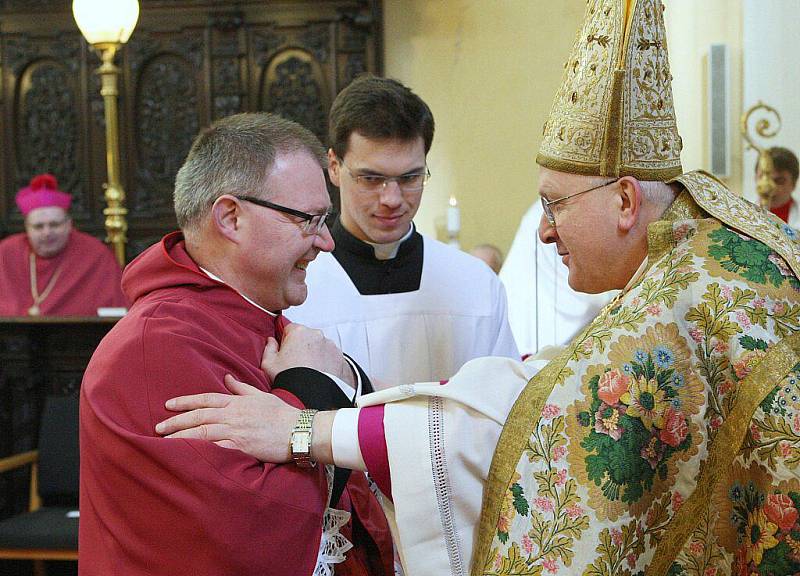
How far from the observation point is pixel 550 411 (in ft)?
6.20

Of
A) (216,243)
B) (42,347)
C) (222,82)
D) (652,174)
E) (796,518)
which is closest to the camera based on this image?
(796,518)

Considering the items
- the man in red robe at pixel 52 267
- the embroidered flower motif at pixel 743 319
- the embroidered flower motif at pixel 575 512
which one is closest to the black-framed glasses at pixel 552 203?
the embroidered flower motif at pixel 743 319

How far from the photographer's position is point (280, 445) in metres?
2.01

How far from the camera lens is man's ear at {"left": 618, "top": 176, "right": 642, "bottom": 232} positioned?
82.7 inches

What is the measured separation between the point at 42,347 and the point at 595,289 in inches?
155

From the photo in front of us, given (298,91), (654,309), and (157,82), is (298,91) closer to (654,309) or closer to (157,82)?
(157,82)

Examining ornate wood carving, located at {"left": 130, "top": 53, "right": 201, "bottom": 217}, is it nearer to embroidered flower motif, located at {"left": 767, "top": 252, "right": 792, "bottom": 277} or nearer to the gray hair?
the gray hair

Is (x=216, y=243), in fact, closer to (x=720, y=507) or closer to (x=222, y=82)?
(x=720, y=507)

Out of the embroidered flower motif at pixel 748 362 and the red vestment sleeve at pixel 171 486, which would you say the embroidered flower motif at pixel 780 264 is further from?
the red vestment sleeve at pixel 171 486

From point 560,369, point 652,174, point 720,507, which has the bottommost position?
point 720,507

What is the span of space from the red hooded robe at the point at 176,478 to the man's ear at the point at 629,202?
0.77 m

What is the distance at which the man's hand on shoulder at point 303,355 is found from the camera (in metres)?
2.27

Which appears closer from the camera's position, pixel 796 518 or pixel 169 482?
pixel 796 518

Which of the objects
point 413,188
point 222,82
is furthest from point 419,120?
point 222,82
